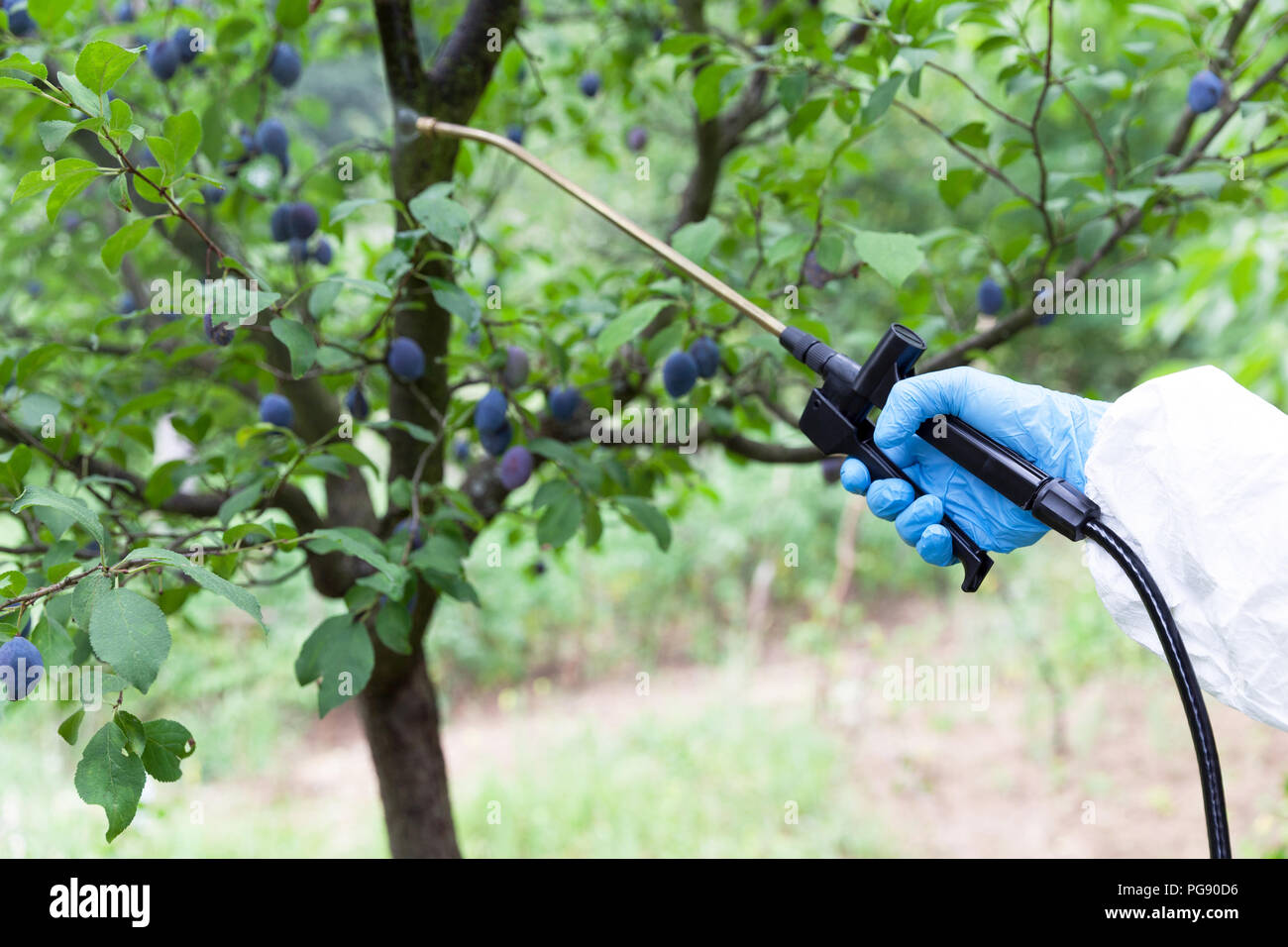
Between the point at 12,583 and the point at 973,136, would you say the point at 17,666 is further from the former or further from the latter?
the point at 973,136

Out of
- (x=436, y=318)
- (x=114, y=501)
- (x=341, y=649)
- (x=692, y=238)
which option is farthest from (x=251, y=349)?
(x=692, y=238)

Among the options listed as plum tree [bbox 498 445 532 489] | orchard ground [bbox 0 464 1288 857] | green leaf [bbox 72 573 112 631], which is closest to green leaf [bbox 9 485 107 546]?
green leaf [bbox 72 573 112 631]

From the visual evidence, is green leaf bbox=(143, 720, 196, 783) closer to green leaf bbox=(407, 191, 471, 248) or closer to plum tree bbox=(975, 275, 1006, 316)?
green leaf bbox=(407, 191, 471, 248)

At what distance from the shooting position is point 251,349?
138 centimetres

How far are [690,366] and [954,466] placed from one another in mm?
397

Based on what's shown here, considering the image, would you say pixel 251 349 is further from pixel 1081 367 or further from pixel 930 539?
Result: pixel 1081 367

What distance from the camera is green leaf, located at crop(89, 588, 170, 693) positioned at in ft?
2.25

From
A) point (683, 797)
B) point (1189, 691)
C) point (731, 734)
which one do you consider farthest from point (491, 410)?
point (731, 734)

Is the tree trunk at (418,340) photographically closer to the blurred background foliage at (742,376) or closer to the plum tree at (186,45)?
the blurred background foliage at (742,376)

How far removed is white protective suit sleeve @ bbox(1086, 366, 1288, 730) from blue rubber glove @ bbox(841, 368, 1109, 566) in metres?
0.12

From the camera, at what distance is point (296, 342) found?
3.51 ft

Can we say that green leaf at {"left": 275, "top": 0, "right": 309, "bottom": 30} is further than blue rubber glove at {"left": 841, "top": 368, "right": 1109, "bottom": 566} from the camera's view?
Yes

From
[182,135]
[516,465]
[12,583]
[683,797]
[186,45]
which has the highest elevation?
[186,45]
